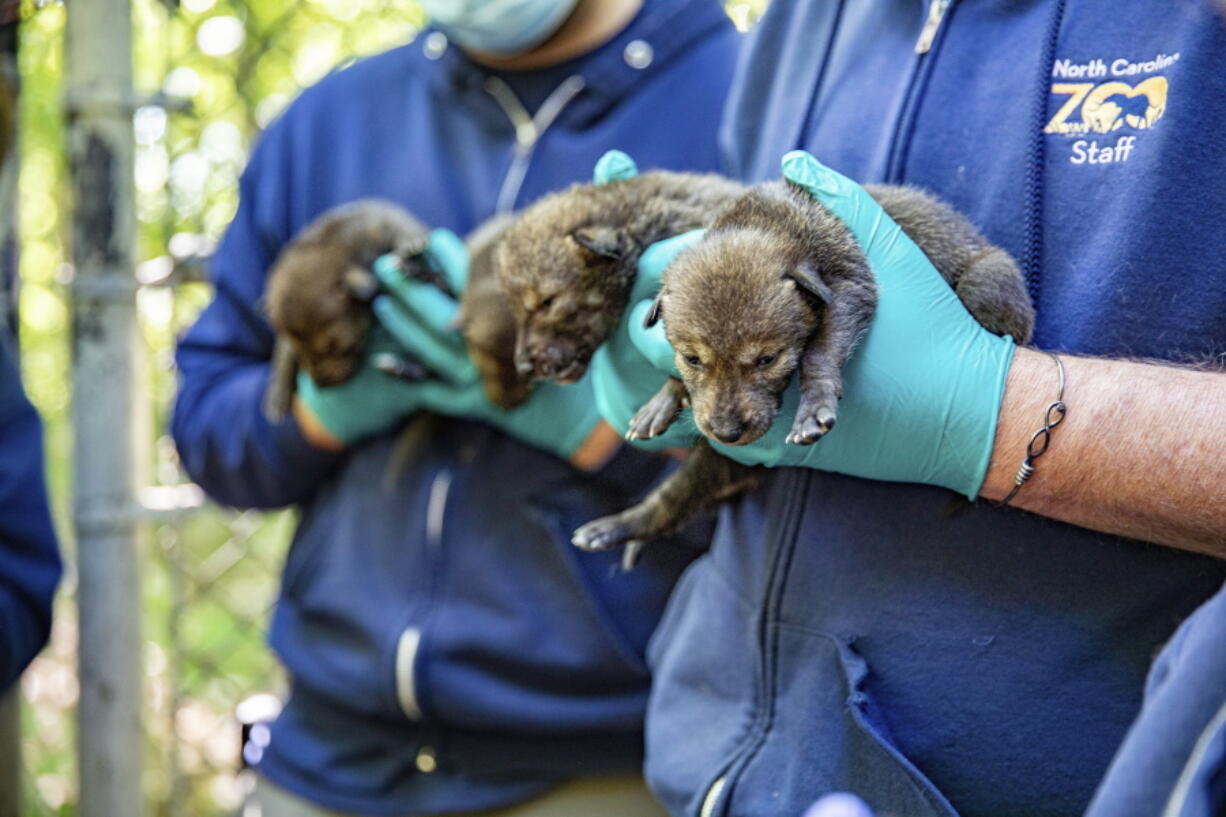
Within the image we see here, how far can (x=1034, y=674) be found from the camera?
1.56 meters

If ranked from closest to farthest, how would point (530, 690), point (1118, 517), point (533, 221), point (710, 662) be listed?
1. point (1118, 517)
2. point (710, 662)
3. point (533, 221)
4. point (530, 690)

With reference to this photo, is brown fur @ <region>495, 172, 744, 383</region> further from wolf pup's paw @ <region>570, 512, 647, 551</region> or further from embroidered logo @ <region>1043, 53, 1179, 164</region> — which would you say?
embroidered logo @ <region>1043, 53, 1179, 164</region>

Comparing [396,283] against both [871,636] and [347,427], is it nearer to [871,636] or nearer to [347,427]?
[347,427]

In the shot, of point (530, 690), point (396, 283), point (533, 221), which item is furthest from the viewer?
point (396, 283)

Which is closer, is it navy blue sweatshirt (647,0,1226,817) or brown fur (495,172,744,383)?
navy blue sweatshirt (647,0,1226,817)

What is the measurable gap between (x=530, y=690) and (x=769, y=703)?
0.87 metres

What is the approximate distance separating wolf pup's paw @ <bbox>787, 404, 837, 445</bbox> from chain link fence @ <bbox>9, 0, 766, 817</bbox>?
180 centimetres

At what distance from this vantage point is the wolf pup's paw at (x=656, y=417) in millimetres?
1808

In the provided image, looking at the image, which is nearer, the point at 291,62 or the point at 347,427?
the point at 347,427

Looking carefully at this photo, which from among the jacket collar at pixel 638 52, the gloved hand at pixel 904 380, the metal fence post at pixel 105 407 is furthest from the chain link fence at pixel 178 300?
the gloved hand at pixel 904 380

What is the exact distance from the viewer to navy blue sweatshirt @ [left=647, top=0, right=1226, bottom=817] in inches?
59.3

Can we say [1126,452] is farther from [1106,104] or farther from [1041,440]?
[1106,104]

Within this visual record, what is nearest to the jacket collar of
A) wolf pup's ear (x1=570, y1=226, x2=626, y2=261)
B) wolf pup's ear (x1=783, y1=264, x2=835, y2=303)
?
wolf pup's ear (x1=570, y1=226, x2=626, y2=261)

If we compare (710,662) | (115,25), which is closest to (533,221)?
(710,662)
